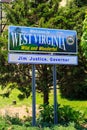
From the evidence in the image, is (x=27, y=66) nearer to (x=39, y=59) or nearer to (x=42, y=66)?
(x=42, y=66)

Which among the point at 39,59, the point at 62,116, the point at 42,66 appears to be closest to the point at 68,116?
the point at 62,116

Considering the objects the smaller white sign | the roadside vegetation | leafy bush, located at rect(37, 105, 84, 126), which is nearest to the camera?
the smaller white sign

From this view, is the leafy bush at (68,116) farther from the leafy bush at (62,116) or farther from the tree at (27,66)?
the tree at (27,66)

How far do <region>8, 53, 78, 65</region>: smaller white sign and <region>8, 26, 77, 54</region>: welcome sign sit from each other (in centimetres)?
14

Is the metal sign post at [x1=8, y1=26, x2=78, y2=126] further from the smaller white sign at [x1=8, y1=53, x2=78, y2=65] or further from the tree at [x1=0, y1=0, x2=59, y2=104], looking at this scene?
the tree at [x1=0, y1=0, x2=59, y2=104]

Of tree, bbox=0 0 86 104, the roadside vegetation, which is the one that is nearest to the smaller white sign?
the roadside vegetation

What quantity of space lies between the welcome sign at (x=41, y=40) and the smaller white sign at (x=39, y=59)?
138 mm

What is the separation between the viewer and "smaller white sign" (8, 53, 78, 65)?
10.1 meters

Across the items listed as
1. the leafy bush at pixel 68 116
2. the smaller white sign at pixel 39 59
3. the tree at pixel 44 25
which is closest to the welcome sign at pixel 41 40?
the smaller white sign at pixel 39 59

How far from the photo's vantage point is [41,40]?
34.5 feet

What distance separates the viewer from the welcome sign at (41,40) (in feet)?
33.6

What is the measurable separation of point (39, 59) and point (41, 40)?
517mm

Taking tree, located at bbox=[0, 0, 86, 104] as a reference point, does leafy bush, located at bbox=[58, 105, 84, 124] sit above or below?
below

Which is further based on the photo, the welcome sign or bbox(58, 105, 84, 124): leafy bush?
bbox(58, 105, 84, 124): leafy bush
